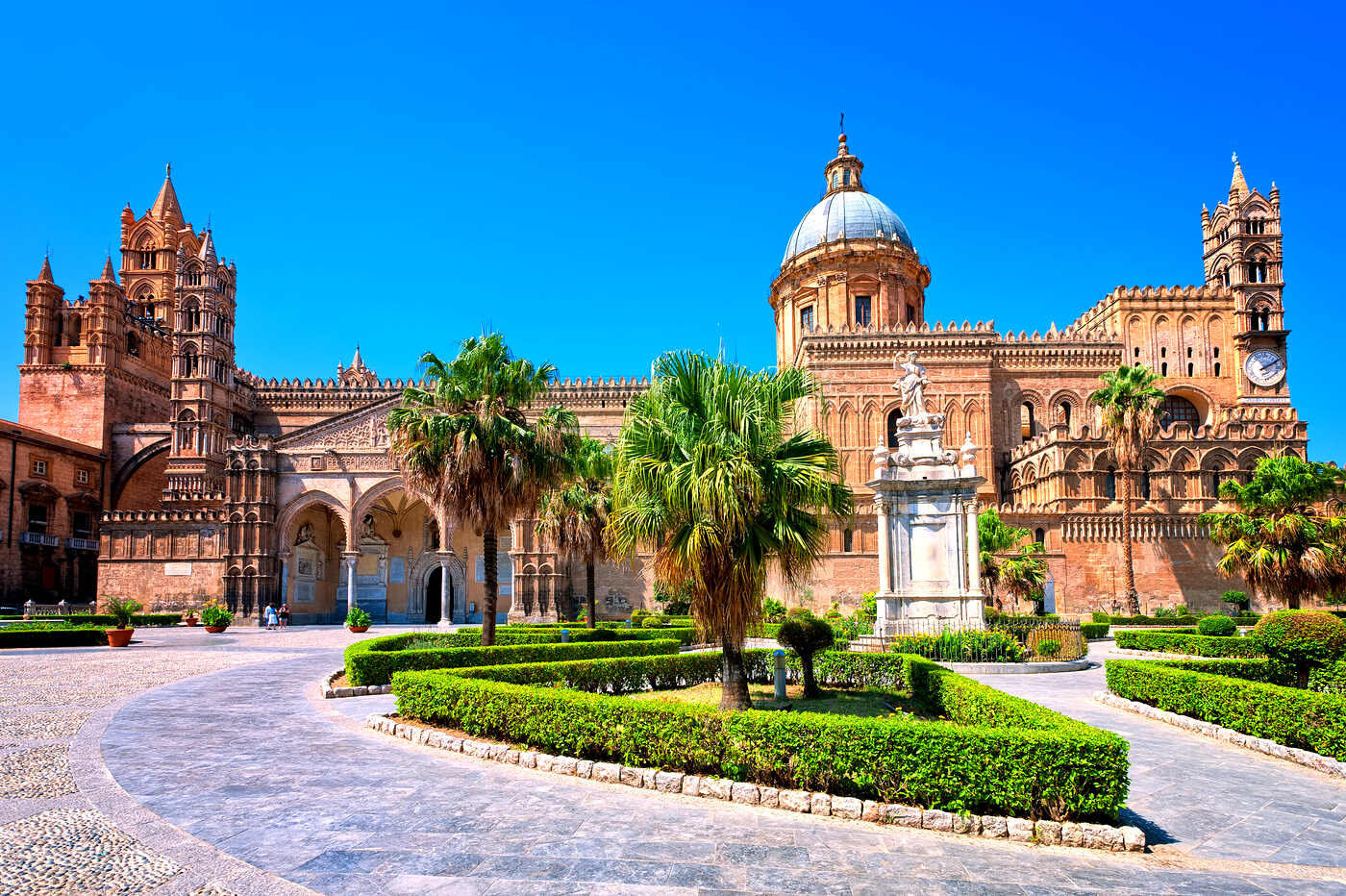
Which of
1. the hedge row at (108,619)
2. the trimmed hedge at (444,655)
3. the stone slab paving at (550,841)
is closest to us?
the stone slab paving at (550,841)

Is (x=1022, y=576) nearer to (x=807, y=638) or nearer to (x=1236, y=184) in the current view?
(x=807, y=638)

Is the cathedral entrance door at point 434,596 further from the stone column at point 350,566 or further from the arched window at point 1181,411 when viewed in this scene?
the arched window at point 1181,411

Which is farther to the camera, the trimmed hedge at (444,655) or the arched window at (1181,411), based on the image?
the arched window at (1181,411)

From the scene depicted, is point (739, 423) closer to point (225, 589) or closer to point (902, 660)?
point (902, 660)

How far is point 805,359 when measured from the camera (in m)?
44.1

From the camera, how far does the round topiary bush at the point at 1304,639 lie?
450 inches

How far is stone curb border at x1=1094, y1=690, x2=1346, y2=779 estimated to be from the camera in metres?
9.16

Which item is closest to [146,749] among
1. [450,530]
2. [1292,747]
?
[1292,747]

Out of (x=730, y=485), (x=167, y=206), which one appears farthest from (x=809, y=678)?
(x=167, y=206)

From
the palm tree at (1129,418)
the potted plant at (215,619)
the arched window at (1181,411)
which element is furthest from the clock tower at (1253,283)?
the potted plant at (215,619)

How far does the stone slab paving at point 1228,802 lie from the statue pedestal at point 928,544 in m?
8.23

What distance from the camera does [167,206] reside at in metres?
66.8

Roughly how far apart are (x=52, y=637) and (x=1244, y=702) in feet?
98.0

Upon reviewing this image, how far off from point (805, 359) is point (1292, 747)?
35.2 meters
